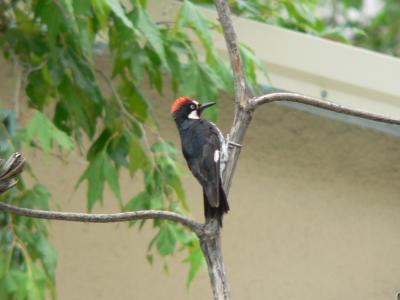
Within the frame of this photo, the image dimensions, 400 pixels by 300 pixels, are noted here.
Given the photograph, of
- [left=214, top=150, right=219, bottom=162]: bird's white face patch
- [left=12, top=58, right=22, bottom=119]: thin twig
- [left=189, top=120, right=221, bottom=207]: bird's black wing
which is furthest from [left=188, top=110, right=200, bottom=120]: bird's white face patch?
[left=12, top=58, right=22, bottom=119]: thin twig

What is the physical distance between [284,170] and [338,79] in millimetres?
722

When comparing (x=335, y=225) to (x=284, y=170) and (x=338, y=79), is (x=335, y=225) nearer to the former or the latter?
(x=284, y=170)

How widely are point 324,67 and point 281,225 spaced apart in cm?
96

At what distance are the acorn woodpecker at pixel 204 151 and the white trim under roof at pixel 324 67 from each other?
1.25 meters

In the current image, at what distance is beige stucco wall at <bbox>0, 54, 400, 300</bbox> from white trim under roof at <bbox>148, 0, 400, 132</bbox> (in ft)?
1.33

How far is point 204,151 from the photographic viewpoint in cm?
Answer: 348

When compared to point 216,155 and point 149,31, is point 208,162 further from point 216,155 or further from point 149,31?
point 149,31

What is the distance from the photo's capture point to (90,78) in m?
4.50

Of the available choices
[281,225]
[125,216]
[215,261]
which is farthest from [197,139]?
[281,225]

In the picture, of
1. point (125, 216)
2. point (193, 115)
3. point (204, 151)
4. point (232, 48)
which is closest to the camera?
point (125, 216)

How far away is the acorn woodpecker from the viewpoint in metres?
2.92

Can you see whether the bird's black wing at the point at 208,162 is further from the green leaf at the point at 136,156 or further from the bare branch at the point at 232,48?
the green leaf at the point at 136,156

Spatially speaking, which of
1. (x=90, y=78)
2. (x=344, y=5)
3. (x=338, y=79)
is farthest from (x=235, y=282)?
(x=344, y=5)

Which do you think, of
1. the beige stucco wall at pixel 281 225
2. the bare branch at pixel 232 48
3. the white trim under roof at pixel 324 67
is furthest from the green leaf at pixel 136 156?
the bare branch at pixel 232 48
